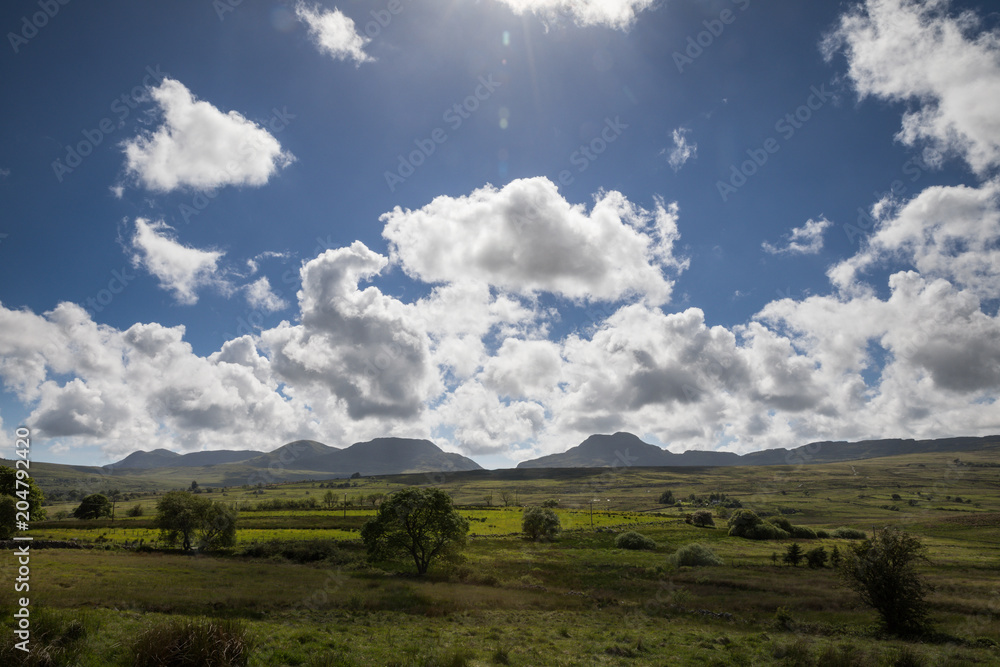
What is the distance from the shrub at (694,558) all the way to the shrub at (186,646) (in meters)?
66.6

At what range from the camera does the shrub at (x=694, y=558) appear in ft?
223

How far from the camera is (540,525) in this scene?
96500mm

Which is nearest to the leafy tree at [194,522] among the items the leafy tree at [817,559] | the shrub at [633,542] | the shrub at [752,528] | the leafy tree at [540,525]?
the leafy tree at [540,525]

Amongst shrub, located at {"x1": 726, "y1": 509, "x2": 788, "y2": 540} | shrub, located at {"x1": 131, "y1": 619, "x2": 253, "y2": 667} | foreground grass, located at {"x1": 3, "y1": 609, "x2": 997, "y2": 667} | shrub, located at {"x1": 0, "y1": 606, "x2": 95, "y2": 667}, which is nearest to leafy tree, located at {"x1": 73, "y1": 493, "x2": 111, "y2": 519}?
foreground grass, located at {"x1": 3, "y1": 609, "x2": 997, "y2": 667}

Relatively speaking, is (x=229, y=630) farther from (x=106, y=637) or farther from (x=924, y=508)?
(x=924, y=508)

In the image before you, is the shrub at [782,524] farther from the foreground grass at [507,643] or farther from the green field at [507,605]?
the foreground grass at [507,643]

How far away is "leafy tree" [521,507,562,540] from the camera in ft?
316

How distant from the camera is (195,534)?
7731cm

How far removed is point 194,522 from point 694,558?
79349mm

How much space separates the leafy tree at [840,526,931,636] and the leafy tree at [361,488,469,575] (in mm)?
41836

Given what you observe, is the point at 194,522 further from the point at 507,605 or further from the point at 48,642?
the point at 48,642

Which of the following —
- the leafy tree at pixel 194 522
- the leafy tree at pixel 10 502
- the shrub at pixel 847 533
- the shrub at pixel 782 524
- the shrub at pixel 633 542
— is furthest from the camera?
the shrub at pixel 782 524

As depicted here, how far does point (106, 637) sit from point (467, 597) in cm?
2960

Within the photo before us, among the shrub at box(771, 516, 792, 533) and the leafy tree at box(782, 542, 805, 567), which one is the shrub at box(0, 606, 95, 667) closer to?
the leafy tree at box(782, 542, 805, 567)
